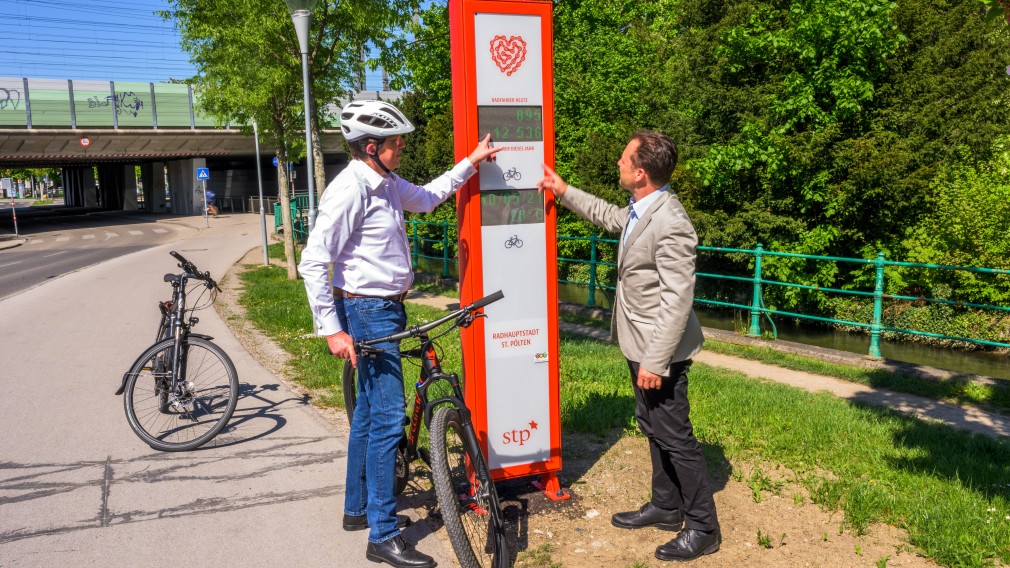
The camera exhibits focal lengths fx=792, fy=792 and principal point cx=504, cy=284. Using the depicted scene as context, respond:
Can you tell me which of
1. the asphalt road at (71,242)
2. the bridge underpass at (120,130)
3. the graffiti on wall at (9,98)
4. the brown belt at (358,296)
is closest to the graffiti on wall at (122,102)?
the bridge underpass at (120,130)

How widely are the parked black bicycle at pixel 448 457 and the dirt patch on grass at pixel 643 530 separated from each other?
0.25m

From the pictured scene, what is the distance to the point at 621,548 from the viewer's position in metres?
3.85

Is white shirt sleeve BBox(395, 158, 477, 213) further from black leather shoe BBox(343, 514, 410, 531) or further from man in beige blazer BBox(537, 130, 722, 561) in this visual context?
black leather shoe BBox(343, 514, 410, 531)

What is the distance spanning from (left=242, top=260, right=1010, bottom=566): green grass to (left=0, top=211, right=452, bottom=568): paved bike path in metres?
1.07

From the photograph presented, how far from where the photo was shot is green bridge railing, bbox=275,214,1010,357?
29.0ft

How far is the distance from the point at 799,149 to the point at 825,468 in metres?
13.7

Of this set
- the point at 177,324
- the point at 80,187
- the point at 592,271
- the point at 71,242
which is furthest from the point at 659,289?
the point at 80,187

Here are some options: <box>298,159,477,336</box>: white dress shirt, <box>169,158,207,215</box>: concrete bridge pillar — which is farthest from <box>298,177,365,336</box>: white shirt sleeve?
<box>169,158,207,215</box>: concrete bridge pillar

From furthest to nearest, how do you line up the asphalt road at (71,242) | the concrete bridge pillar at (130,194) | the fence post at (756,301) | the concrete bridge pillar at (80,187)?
1. the concrete bridge pillar at (80,187)
2. the concrete bridge pillar at (130,194)
3. the asphalt road at (71,242)
4. the fence post at (756,301)

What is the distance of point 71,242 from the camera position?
3200 cm

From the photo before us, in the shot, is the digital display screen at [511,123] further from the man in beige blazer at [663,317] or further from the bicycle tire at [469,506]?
the bicycle tire at [469,506]

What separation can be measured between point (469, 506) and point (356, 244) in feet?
4.48

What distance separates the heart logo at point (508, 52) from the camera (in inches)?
159

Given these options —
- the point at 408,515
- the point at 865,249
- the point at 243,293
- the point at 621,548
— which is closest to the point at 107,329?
the point at 243,293
